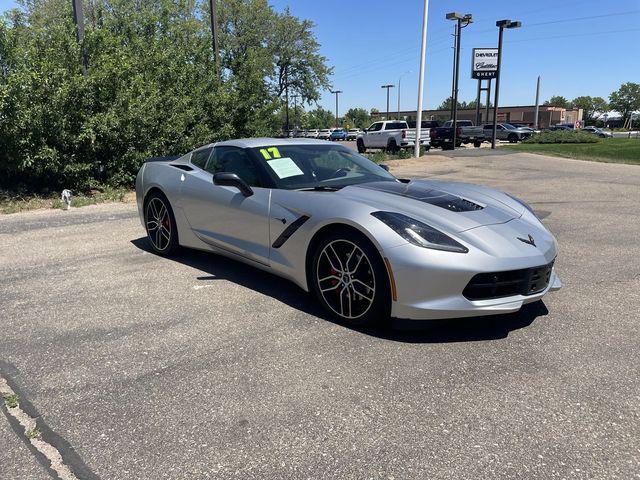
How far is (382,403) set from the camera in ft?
8.97

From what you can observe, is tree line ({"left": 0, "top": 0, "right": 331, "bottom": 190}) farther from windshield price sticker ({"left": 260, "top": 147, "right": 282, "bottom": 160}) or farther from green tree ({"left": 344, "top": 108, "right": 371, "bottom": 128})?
green tree ({"left": 344, "top": 108, "right": 371, "bottom": 128})

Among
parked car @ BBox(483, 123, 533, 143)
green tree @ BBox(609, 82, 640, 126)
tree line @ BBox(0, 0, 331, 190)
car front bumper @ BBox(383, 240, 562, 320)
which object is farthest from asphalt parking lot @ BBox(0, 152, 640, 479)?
green tree @ BBox(609, 82, 640, 126)

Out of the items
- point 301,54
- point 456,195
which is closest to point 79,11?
point 456,195

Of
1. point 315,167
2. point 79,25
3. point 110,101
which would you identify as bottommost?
point 315,167

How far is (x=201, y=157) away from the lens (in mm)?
5391

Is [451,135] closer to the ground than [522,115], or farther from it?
closer to the ground

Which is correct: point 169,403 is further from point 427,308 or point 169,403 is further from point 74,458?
point 427,308

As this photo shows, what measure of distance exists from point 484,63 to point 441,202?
33516 mm

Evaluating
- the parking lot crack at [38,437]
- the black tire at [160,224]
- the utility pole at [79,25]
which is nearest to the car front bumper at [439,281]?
the parking lot crack at [38,437]

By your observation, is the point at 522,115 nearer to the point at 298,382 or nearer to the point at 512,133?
the point at 512,133

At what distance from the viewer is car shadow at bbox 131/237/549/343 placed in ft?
11.4

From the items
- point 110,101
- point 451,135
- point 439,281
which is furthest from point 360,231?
point 451,135

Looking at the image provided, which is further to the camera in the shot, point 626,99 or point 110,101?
point 626,99

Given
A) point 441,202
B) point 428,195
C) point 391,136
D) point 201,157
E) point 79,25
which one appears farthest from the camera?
point 391,136
